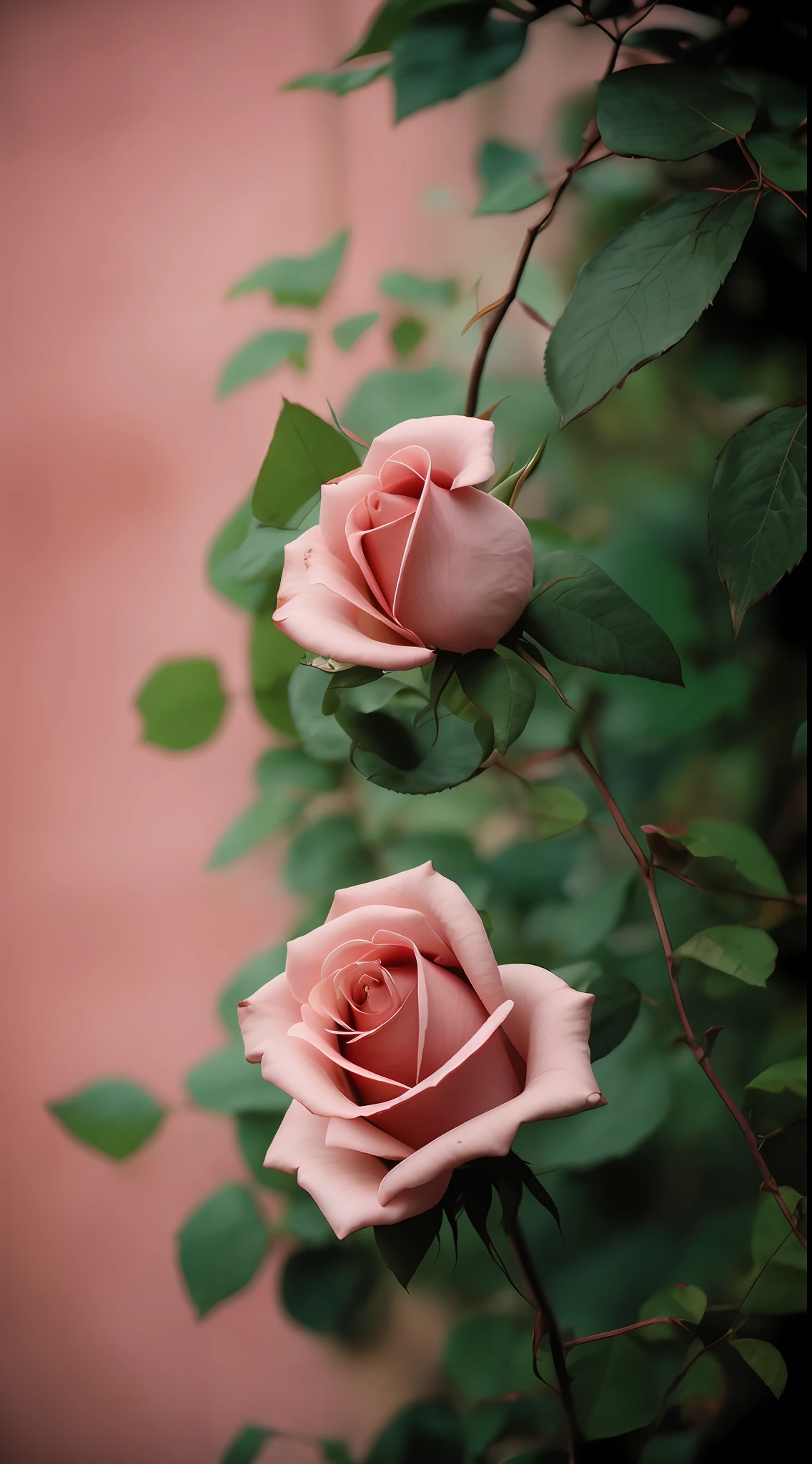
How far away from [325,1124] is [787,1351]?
0.31m

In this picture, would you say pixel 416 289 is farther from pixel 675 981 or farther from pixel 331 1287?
pixel 331 1287

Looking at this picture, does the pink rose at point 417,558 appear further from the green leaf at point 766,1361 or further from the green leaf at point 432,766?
the green leaf at point 766,1361

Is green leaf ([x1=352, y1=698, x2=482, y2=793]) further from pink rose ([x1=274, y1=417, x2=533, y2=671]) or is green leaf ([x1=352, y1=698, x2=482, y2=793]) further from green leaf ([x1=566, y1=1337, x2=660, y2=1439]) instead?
green leaf ([x1=566, y1=1337, x2=660, y2=1439])

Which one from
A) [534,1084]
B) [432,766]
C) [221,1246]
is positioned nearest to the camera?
[534,1084]

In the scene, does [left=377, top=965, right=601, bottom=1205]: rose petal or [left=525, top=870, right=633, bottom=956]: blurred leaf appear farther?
[left=525, top=870, right=633, bottom=956]: blurred leaf

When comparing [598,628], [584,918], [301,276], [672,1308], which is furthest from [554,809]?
[301,276]

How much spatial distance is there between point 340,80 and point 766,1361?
2.47 feet

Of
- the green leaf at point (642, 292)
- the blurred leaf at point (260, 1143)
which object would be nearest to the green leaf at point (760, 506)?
the green leaf at point (642, 292)

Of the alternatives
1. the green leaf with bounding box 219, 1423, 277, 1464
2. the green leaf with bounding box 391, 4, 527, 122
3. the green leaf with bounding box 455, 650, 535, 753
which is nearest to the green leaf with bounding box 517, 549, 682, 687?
the green leaf with bounding box 455, 650, 535, 753

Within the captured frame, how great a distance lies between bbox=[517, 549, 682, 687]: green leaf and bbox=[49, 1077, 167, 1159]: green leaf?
1.29 ft

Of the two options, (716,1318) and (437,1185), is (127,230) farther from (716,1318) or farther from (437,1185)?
(716,1318)

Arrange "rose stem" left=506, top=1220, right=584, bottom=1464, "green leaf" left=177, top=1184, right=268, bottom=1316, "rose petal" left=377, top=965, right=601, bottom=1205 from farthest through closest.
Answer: "green leaf" left=177, top=1184, right=268, bottom=1316, "rose stem" left=506, top=1220, right=584, bottom=1464, "rose petal" left=377, top=965, right=601, bottom=1205

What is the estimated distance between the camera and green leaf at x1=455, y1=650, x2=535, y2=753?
35 cm

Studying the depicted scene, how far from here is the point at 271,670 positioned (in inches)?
22.1
